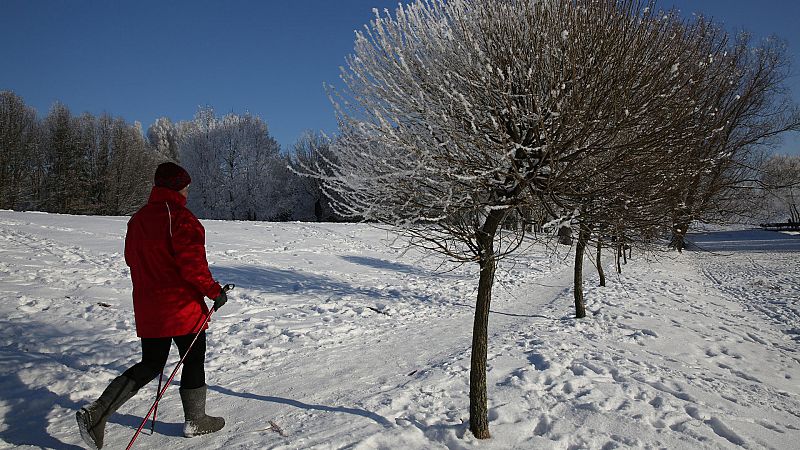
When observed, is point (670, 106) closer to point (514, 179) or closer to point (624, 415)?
point (514, 179)

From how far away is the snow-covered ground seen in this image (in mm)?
3625

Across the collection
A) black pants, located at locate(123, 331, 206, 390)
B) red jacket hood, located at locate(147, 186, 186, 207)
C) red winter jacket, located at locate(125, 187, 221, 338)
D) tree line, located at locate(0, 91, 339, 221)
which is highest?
tree line, located at locate(0, 91, 339, 221)

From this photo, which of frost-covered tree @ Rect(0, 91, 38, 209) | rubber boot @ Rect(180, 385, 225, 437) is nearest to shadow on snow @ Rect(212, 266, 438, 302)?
rubber boot @ Rect(180, 385, 225, 437)

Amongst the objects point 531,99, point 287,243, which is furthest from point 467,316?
point 287,243

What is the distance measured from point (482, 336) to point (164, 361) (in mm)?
2706

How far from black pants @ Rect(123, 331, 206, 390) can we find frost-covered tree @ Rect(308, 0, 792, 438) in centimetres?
184

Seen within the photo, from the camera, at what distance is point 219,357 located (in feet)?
17.6

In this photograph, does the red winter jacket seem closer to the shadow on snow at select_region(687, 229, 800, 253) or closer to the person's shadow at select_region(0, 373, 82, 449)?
the person's shadow at select_region(0, 373, 82, 449)

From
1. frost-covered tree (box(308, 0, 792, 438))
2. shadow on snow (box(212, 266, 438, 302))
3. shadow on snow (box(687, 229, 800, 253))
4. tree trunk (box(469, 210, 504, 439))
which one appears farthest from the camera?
shadow on snow (box(687, 229, 800, 253))

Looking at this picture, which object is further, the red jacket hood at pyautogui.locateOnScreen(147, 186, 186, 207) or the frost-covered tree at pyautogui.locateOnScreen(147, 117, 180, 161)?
the frost-covered tree at pyautogui.locateOnScreen(147, 117, 180, 161)

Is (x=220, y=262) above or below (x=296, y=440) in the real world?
above

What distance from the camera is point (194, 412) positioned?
3.25 meters

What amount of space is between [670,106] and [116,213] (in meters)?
37.6

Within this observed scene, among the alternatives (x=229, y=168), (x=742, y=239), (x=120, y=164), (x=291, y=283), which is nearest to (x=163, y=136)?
(x=120, y=164)
